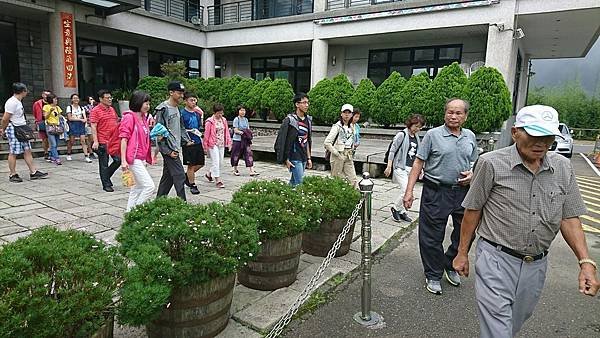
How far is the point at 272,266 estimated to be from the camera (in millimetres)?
3230

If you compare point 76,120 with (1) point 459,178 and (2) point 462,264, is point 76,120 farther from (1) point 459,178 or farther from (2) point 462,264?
(2) point 462,264

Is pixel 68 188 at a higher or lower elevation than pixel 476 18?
lower

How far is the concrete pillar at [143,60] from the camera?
18.8 m

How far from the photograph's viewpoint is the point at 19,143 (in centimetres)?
711

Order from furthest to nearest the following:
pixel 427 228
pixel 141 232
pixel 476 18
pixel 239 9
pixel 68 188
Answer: pixel 239 9 < pixel 476 18 < pixel 68 188 < pixel 427 228 < pixel 141 232

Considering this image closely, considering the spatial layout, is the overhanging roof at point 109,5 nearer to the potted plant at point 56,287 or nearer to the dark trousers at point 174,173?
the dark trousers at point 174,173

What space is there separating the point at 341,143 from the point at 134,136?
296 centimetres

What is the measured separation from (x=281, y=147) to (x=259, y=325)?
2.83 meters

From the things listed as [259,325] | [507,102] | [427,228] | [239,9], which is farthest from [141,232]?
[239,9]

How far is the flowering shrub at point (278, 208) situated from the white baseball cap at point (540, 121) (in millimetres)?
1832

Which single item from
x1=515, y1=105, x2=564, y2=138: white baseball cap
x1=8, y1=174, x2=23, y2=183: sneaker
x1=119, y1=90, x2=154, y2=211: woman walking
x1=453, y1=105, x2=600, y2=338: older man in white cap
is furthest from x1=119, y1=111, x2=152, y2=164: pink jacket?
x1=8, y1=174, x2=23, y2=183: sneaker

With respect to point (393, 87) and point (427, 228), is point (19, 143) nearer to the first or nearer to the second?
point (427, 228)

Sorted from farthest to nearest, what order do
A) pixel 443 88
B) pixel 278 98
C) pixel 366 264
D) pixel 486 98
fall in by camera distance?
pixel 278 98, pixel 443 88, pixel 486 98, pixel 366 264

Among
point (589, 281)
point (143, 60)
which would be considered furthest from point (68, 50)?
point (589, 281)
